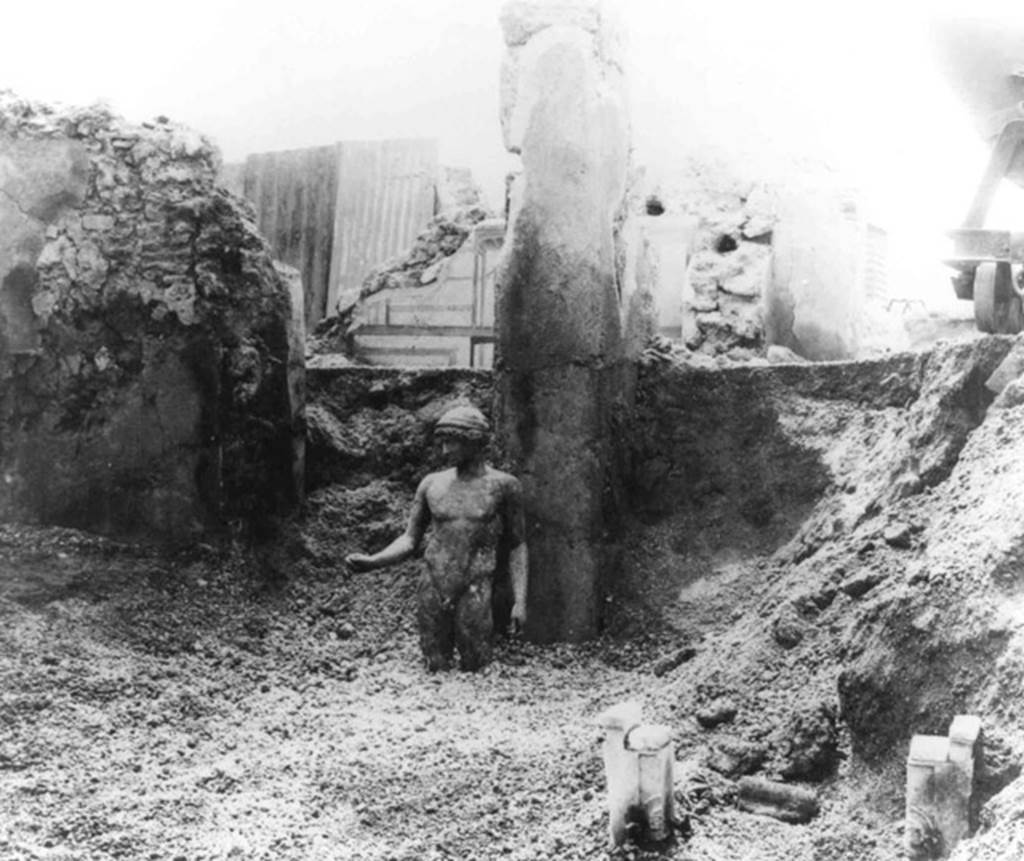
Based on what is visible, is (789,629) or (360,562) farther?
(360,562)

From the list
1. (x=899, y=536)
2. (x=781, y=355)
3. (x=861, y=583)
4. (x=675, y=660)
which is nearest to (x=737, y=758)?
(x=861, y=583)

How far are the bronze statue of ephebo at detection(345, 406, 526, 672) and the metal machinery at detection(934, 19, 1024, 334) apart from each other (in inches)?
84.3

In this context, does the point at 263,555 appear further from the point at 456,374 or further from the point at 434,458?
the point at 456,374

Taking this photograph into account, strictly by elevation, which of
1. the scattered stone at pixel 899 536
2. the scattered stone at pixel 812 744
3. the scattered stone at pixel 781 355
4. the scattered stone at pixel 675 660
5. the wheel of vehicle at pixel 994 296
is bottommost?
the scattered stone at pixel 675 660

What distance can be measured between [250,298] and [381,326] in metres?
3.71

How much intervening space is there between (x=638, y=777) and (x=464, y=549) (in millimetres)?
2053

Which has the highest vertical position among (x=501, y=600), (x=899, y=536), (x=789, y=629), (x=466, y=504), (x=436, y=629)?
(x=899, y=536)

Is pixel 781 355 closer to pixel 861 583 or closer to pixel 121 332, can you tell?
pixel 861 583

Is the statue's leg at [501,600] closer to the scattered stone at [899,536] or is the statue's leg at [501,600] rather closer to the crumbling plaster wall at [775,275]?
the scattered stone at [899,536]

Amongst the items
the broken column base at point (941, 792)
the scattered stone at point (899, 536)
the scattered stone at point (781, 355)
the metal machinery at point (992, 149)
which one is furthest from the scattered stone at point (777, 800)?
the scattered stone at point (781, 355)

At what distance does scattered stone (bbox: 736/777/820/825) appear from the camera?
3.28 metres

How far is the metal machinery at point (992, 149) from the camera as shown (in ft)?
15.1

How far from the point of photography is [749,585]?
5082 mm

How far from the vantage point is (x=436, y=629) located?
198 inches
